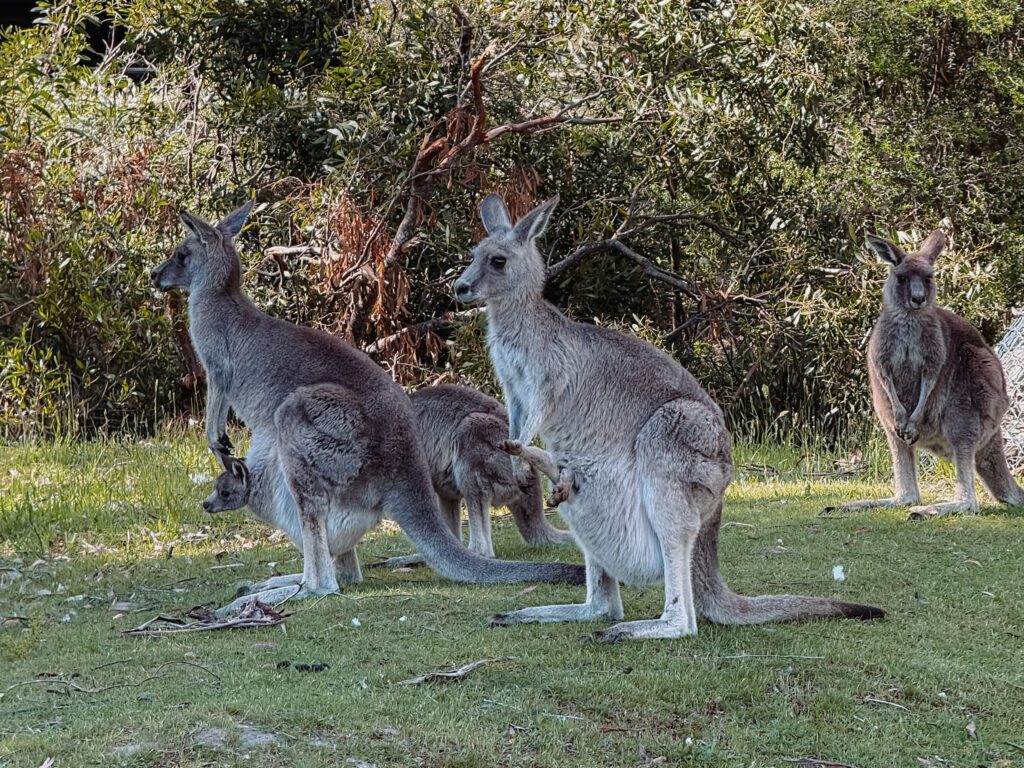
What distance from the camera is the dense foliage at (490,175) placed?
34.8ft

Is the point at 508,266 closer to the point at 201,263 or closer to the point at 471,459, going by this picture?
the point at 471,459

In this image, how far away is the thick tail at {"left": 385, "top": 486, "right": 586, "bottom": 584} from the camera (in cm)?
613

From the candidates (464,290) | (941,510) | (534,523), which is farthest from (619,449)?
(941,510)

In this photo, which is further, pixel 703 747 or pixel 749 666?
pixel 749 666

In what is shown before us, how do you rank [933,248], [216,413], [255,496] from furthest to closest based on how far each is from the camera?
[933,248]
[216,413]
[255,496]

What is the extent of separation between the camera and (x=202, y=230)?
7160 mm

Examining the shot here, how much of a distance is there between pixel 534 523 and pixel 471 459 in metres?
0.77

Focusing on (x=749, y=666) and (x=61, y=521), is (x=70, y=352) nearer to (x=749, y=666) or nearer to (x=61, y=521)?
Answer: (x=61, y=521)

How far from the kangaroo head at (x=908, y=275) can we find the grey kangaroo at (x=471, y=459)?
9.50 feet

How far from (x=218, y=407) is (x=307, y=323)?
4288mm

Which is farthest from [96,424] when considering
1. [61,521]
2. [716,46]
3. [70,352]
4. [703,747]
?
[703,747]

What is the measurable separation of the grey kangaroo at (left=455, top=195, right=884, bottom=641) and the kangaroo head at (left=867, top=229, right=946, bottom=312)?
3272 millimetres

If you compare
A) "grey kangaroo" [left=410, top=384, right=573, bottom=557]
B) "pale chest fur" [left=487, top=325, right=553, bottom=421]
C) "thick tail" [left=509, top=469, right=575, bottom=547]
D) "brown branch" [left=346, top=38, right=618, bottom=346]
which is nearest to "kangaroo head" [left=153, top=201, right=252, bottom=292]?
"grey kangaroo" [left=410, top=384, right=573, bottom=557]

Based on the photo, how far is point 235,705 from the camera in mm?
4219
